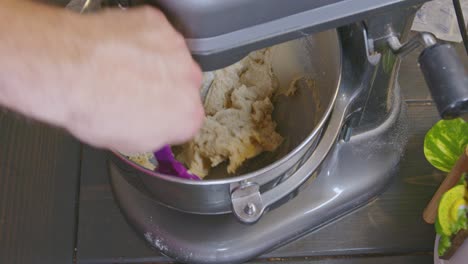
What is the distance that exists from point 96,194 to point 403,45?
1.39 feet

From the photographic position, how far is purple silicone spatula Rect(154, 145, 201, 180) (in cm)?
60

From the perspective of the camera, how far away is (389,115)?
68cm

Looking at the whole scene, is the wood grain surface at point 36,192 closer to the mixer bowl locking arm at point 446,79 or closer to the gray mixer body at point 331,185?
the gray mixer body at point 331,185

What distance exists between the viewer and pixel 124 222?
2.30 ft

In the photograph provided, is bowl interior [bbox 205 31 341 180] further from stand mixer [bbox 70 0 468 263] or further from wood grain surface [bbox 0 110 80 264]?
wood grain surface [bbox 0 110 80 264]

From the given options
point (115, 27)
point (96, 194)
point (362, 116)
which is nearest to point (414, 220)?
point (362, 116)

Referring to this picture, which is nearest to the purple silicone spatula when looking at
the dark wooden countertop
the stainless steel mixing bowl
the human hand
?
the stainless steel mixing bowl

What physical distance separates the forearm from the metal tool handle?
0.27 m

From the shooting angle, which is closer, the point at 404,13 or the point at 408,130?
the point at 404,13

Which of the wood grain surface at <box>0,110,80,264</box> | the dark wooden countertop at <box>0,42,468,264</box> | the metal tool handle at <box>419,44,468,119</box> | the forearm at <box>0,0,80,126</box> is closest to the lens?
the forearm at <box>0,0,80,126</box>

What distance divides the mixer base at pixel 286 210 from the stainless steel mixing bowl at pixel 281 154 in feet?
0.12

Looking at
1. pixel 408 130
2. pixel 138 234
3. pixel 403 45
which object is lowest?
pixel 138 234

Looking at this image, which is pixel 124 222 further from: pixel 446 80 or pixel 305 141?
pixel 446 80

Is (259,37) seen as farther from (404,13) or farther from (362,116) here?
(362,116)
